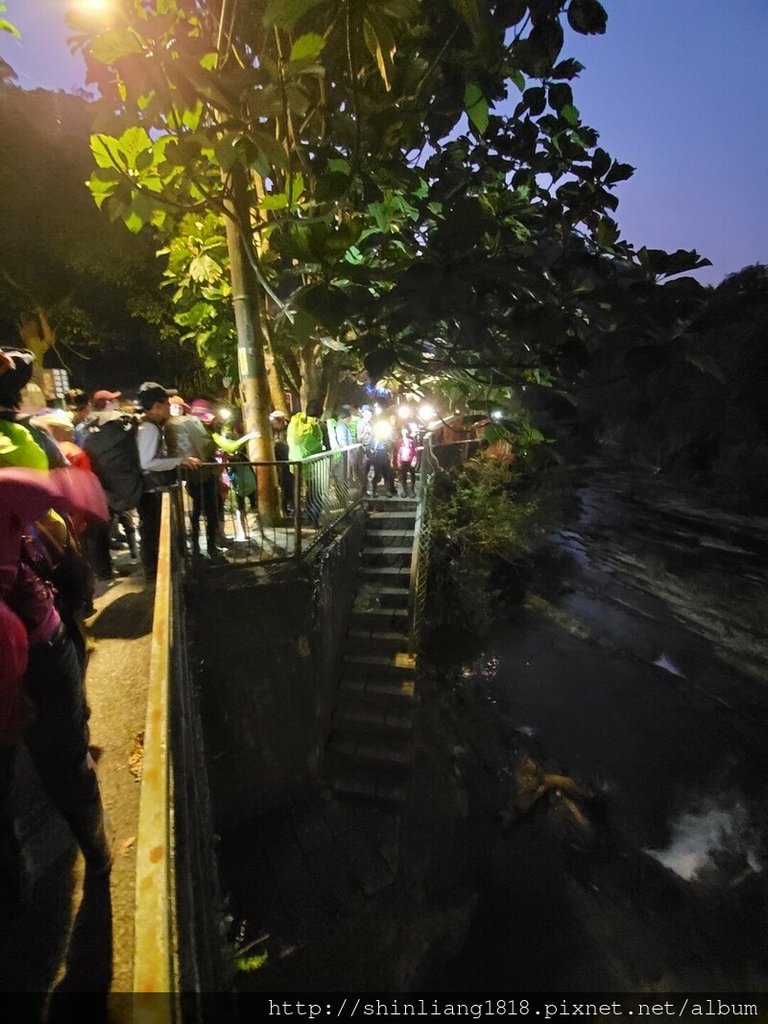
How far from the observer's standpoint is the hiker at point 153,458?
5043mm

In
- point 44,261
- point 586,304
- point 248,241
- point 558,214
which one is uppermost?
point 44,261

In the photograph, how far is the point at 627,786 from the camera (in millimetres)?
8484

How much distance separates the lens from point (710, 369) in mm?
1662

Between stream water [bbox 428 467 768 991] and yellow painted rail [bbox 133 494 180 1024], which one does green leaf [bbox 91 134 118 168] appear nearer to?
yellow painted rail [bbox 133 494 180 1024]

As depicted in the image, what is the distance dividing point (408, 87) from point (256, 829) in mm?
8790

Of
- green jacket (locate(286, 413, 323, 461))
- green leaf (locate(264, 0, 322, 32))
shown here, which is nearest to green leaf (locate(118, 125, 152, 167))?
green leaf (locate(264, 0, 322, 32))

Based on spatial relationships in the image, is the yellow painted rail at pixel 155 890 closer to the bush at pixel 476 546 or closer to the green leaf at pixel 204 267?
the green leaf at pixel 204 267

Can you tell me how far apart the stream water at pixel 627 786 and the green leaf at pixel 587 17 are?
29.9 ft

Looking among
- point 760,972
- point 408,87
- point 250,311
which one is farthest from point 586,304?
point 760,972

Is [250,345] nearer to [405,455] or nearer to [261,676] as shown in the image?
[261,676]

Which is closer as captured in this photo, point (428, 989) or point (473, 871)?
point (428, 989)

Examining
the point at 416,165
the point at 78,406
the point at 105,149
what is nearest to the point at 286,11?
the point at 416,165

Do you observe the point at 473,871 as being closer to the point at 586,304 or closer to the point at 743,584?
the point at 586,304

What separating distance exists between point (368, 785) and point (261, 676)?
292cm
